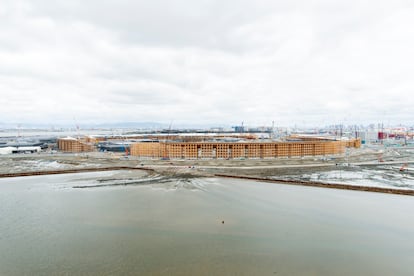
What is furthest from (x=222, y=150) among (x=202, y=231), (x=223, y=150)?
(x=202, y=231)

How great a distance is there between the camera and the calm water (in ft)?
25.4

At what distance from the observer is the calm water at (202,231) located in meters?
7.74

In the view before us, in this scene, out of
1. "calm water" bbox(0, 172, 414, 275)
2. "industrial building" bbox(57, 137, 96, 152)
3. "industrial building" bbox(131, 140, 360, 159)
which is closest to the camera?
"calm water" bbox(0, 172, 414, 275)

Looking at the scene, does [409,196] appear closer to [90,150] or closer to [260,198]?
[260,198]

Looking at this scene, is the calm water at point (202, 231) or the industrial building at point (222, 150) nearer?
the calm water at point (202, 231)

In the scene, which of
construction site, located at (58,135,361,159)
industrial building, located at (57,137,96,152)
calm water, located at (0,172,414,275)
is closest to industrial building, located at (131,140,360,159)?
construction site, located at (58,135,361,159)

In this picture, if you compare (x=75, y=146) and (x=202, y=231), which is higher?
(x=75, y=146)

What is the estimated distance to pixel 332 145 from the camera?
33188 mm

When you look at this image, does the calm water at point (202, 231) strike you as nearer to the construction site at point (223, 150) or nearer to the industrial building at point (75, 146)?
the construction site at point (223, 150)

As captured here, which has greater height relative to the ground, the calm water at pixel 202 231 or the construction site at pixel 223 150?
the construction site at pixel 223 150

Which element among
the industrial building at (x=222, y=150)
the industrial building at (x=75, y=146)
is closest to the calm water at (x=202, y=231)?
the industrial building at (x=222, y=150)

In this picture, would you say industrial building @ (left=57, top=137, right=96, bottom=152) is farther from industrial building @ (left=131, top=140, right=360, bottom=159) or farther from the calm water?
the calm water

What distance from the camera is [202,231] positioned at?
1015 centimetres

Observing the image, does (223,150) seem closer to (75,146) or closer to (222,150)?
(222,150)
